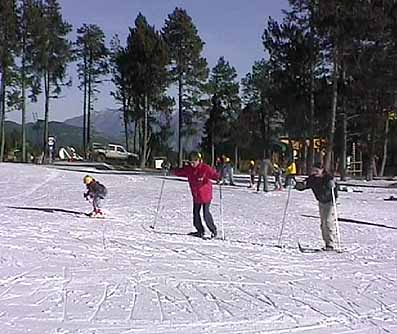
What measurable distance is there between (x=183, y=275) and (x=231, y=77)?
6299cm

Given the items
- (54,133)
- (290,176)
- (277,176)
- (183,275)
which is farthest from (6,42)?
(183,275)

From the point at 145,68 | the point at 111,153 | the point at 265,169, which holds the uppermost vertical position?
the point at 145,68

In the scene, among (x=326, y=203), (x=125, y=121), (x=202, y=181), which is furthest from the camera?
(x=125, y=121)

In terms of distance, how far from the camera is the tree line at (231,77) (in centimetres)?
3931

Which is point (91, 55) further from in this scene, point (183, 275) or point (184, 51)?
point (183, 275)

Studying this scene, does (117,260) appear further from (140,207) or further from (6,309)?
(140,207)

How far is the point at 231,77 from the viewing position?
7281 centimetres

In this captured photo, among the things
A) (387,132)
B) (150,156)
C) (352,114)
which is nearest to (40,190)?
(352,114)

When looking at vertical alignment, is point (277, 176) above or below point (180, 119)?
below

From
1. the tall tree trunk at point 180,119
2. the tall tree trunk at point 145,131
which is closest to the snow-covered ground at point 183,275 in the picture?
the tall tree trunk at point 180,119

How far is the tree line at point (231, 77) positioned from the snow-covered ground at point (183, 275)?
19613 mm

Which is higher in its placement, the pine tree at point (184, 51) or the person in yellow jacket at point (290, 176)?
the pine tree at point (184, 51)

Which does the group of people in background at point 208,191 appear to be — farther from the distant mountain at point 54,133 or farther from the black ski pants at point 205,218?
the distant mountain at point 54,133

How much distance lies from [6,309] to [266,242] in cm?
811
